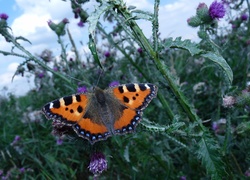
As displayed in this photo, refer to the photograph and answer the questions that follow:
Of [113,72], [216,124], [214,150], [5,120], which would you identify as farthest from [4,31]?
[214,150]

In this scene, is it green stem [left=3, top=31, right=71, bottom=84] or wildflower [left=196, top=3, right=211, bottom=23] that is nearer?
wildflower [left=196, top=3, right=211, bottom=23]

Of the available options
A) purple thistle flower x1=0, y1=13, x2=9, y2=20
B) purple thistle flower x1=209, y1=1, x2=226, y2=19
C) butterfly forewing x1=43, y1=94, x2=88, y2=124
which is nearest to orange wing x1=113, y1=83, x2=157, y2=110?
butterfly forewing x1=43, y1=94, x2=88, y2=124

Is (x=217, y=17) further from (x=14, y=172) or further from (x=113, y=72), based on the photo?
(x=14, y=172)

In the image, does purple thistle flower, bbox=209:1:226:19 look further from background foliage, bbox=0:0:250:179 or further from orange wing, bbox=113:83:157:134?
orange wing, bbox=113:83:157:134

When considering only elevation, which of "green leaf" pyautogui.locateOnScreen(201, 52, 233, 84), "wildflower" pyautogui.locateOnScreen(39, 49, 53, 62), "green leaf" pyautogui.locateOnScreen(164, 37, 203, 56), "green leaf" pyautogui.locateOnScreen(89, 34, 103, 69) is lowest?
"green leaf" pyautogui.locateOnScreen(201, 52, 233, 84)

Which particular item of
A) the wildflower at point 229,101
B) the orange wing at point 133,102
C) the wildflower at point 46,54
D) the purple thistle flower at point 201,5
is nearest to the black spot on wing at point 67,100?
the orange wing at point 133,102

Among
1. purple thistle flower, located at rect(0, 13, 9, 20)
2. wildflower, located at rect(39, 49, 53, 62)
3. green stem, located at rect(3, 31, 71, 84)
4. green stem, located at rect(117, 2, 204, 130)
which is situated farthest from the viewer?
wildflower, located at rect(39, 49, 53, 62)
